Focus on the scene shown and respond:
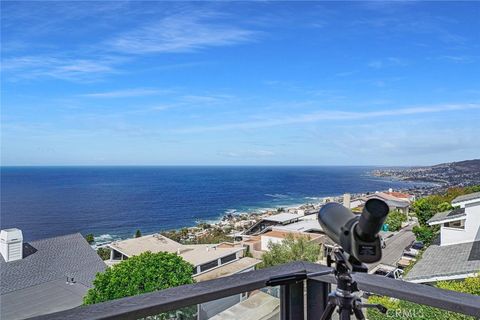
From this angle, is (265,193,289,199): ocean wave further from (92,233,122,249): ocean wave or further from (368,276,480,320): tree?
(368,276,480,320): tree

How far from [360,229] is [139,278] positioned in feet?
22.2

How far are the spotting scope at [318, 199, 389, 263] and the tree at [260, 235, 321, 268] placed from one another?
9973 millimetres

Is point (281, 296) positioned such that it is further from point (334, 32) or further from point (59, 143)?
point (59, 143)

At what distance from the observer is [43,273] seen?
8727mm

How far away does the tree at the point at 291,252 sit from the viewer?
34.8 feet

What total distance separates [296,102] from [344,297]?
1776cm

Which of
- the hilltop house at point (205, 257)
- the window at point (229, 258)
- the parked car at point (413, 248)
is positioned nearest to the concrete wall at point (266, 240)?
the hilltop house at point (205, 257)

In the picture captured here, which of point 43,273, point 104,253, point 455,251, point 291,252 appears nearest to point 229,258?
point 291,252

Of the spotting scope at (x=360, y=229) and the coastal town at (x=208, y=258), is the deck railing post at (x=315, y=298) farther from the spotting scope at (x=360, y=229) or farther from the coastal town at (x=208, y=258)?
the coastal town at (x=208, y=258)

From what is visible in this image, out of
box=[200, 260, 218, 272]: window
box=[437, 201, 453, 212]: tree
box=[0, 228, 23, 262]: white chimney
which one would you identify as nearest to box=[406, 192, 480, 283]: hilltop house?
box=[437, 201, 453, 212]: tree

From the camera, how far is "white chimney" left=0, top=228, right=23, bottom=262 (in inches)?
358

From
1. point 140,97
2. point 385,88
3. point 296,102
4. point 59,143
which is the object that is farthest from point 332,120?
point 59,143

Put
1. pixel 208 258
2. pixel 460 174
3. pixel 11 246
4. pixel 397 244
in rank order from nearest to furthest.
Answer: pixel 11 246, pixel 208 258, pixel 397 244, pixel 460 174

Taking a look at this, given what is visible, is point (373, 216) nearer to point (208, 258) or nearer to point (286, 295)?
point (286, 295)
